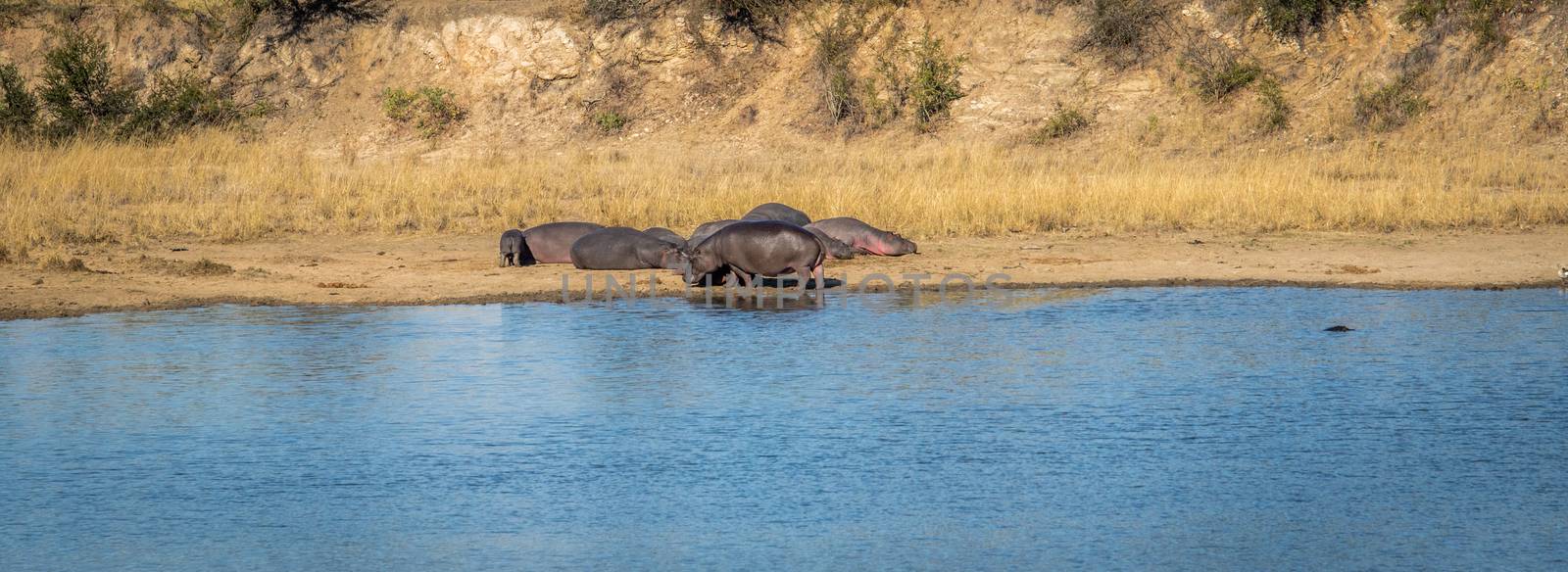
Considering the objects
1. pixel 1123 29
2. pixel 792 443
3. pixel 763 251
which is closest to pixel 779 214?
pixel 763 251

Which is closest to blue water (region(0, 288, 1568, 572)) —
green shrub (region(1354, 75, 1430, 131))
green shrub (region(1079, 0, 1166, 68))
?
green shrub (region(1354, 75, 1430, 131))

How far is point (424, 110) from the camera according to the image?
28500mm

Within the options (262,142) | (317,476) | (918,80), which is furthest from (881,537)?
(262,142)

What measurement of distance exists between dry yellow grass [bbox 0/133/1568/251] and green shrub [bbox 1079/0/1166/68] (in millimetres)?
3843

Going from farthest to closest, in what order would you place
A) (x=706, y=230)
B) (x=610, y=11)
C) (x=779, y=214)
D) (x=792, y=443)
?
1. (x=610, y=11)
2. (x=779, y=214)
3. (x=706, y=230)
4. (x=792, y=443)

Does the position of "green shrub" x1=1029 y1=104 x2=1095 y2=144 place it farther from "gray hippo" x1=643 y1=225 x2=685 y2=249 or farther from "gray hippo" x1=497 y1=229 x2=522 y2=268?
"gray hippo" x1=497 y1=229 x2=522 y2=268

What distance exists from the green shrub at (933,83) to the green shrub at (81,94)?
12.2 meters

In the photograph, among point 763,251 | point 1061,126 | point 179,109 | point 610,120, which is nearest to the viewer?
point 763,251

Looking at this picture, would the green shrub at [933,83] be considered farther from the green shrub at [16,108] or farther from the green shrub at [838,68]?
the green shrub at [16,108]

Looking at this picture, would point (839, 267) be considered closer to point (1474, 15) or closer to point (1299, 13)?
point (1299, 13)

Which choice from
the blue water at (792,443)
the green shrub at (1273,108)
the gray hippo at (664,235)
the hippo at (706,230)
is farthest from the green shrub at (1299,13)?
the blue water at (792,443)

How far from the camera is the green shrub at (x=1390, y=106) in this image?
76.9ft

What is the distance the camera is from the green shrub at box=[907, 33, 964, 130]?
26.4 meters

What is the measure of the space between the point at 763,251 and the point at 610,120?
16026 millimetres
